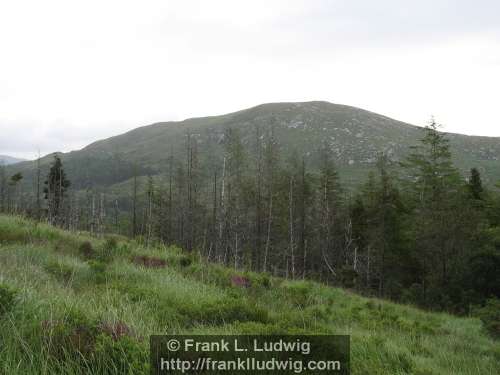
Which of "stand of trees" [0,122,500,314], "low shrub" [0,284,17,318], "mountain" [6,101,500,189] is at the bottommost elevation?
"stand of trees" [0,122,500,314]

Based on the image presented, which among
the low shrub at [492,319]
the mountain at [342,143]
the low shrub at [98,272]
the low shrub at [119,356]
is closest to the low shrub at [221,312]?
the low shrub at [119,356]

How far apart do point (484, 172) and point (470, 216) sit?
129250 millimetres

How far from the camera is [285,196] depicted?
4238 cm

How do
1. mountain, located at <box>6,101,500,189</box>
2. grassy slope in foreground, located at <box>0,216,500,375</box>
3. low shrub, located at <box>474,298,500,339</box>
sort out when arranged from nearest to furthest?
grassy slope in foreground, located at <box>0,216,500,375</box>
low shrub, located at <box>474,298,500,339</box>
mountain, located at <box>6,101,500,189</box>

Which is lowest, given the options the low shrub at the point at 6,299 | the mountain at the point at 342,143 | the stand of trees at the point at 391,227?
the stand of trees at the point at 391,227

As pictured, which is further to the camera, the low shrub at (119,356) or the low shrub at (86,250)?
the low shrub at (86,250)

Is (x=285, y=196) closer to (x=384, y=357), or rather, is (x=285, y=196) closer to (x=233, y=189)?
(x=233, y=189)

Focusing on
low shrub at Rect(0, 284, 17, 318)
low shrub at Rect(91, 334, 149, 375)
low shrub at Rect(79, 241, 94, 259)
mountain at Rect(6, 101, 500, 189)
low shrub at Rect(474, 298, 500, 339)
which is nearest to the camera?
low shrub at Rect(91, 334, 149, 375)

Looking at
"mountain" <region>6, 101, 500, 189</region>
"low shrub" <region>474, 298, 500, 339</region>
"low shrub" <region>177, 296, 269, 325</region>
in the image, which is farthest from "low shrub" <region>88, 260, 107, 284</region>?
"mountain" <region>6, 101, 500, 189</region>

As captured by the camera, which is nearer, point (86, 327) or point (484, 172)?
point (86, 327)

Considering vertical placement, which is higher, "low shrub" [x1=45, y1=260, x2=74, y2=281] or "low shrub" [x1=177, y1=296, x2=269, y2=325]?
"low shrub" [x1=45, y1=260, x2=74, y2=281]

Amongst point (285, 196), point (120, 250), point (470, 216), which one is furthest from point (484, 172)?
point (120, 250)

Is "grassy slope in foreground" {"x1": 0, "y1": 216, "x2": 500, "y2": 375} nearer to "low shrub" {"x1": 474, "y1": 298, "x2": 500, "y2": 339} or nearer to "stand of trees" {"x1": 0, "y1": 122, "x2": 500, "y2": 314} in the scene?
"low shrub" {"x1": 474, "y1": 298, "x2": 500, "y2": 339}

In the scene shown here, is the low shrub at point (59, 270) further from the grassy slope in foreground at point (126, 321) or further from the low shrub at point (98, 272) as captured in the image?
the low shrub at point (98, 272)
